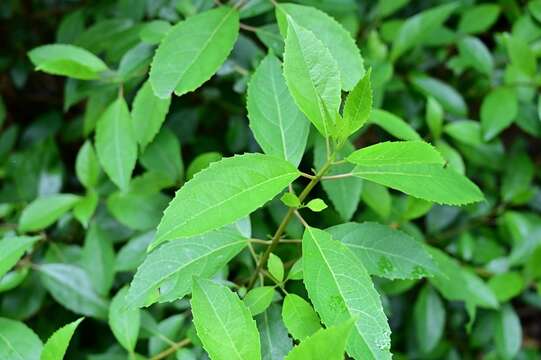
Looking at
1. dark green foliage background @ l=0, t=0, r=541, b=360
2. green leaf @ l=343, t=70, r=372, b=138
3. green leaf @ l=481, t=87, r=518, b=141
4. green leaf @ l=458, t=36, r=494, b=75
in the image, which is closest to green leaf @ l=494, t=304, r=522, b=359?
dark green foliage background @ l=0, t=0, r=541, b=360

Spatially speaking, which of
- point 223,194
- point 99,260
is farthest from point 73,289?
point 223,194

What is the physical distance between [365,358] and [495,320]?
93cm

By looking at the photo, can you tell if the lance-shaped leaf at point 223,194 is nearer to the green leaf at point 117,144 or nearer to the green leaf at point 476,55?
the green leaf at point 117,144

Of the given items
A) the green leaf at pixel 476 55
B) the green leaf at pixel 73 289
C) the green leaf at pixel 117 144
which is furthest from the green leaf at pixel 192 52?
the green leaf at pixel 476 55

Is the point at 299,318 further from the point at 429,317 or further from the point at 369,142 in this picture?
the point at 369,142

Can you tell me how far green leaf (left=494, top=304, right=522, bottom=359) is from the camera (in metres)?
1.61

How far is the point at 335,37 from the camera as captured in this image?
114 cm

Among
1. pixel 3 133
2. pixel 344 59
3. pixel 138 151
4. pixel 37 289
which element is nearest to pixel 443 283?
pixel 344 59

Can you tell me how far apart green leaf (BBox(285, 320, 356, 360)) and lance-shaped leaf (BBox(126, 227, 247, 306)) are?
0.26 metres

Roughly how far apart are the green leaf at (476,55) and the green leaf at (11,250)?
120 centimetres

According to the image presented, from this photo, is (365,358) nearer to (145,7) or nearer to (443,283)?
(443,283)

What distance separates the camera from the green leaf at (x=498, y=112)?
155cm

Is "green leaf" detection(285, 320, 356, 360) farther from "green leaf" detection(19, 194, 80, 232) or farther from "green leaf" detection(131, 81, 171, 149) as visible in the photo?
"green leaf" detection(19, 194, 80, 232)

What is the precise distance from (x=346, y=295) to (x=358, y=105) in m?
0.27
